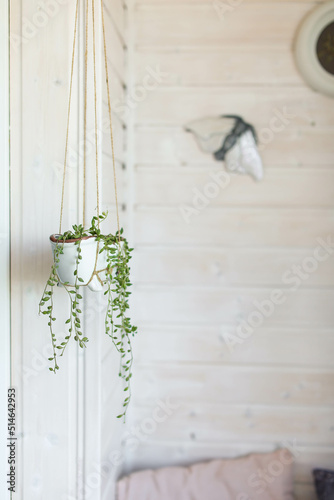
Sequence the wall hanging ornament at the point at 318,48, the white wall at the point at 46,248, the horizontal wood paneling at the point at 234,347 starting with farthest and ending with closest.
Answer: the horizontal wood paneling at the point at 234,347
the wall hanging ornament at the point at 318,48
the white wall at the point at 46,248

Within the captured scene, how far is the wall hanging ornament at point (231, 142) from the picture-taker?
68.2 inches

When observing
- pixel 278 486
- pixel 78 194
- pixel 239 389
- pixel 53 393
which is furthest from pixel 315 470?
pixel 78 194

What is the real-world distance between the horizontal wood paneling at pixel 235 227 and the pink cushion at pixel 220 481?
798mm

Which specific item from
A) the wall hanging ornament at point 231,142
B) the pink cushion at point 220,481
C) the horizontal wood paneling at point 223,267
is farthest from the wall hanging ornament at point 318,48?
the pink cushion at point 220,481

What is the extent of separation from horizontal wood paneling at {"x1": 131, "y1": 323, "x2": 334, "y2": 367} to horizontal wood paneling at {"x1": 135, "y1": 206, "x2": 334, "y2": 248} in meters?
0.32

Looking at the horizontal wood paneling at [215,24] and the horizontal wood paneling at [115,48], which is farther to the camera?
the horizontal wood paneling at [215,24]

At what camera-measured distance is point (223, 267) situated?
1.79 metres

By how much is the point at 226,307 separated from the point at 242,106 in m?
0.74

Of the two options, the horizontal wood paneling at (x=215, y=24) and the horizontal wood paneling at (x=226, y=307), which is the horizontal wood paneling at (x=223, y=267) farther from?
the horizontal wood paneling at (x=215, y=24)

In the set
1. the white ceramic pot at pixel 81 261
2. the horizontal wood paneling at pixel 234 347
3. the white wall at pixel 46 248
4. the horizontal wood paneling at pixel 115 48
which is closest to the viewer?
the white ceramic pot at pixel 81 261

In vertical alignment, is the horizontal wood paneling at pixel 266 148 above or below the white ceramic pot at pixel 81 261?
above

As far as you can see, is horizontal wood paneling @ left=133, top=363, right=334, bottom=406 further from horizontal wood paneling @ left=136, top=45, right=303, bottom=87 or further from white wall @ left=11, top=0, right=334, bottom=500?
horizontal wood paneling @ left=136, top=45, right=303, bottom=87

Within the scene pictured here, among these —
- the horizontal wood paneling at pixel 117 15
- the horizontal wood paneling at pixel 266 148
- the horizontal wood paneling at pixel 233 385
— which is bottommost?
the horizontal wood paneling at pixel 233 385

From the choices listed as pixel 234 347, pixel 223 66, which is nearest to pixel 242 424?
pixel 234 347
